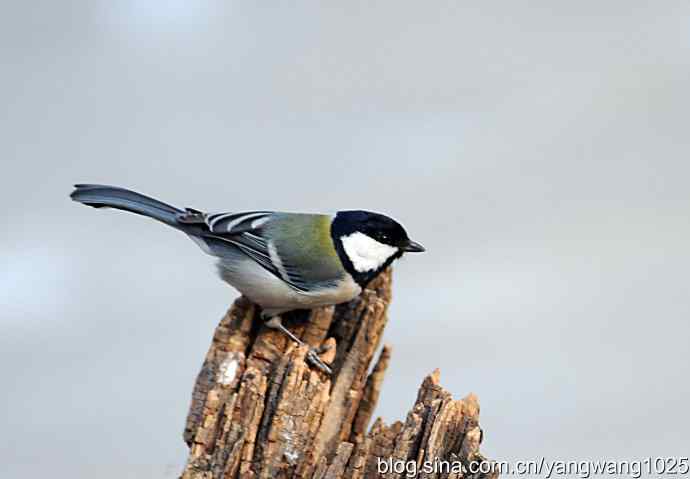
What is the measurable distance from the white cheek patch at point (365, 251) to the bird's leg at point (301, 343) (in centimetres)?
25

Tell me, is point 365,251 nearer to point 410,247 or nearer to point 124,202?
point 410,247

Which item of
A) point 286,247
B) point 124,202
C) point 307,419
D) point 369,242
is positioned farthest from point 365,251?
point 124,202

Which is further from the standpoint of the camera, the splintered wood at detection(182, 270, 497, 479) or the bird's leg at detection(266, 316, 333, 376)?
the bird's leg at detection(266, 316, 333, 376)

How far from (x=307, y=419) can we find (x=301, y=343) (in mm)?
239

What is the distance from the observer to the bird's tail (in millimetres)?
2559

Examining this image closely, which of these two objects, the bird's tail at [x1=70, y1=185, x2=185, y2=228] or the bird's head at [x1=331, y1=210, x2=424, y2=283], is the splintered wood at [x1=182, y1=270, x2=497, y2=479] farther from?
the bird's tail at [x1=70, y1=185, x2=185, y2=228]

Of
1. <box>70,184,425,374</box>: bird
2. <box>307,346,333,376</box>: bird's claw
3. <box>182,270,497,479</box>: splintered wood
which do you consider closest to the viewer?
<box>182,270,497,479</box>: splintered wood

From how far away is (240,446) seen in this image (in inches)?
82.9

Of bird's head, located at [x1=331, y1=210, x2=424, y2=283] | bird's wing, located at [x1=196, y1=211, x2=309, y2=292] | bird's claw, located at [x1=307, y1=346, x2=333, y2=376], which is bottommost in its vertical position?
bird's claw, located at [x1=307, y1=346, x2=333, y2=376]

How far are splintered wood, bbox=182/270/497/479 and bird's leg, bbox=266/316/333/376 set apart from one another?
0.7 inches

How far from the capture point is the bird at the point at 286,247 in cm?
246

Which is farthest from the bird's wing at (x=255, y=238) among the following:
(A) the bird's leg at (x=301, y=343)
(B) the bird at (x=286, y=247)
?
(A) the bird's leg at (x=301, y=343)

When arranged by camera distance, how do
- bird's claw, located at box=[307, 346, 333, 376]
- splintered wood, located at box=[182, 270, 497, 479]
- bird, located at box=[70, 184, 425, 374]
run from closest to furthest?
splintered wood, located at box=[182, 270, 497, 479]
bird's claw, located at box=[307, 346, 333, 376]
bird, located at box=[70, 184, 425, 374]

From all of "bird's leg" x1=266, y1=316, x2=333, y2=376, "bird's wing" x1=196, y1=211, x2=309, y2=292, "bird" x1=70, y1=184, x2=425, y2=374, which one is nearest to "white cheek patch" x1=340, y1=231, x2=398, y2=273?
"bird" x1=70, y1=184, x2=425, y2=374
